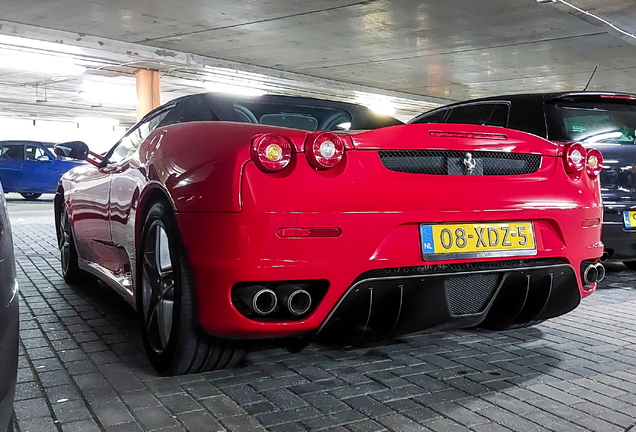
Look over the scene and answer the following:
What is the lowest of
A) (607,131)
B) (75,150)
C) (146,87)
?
(75,150)

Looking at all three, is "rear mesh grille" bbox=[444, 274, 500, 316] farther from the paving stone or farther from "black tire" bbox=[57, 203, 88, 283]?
"black tire" bbox=[57, 203, 88, 283]

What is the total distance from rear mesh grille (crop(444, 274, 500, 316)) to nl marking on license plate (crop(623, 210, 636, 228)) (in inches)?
101

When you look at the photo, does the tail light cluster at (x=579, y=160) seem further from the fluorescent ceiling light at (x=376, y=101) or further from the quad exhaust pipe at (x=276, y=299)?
the fluorescent ceiling light at (x=376, y=101)

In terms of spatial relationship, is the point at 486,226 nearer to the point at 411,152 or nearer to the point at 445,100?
the point at 411,152

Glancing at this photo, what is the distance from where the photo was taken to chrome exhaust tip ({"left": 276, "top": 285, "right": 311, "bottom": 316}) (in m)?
2.41

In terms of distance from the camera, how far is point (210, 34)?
1245cm

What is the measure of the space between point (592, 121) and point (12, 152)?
57.8 feet

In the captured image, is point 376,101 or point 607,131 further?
point 376,101

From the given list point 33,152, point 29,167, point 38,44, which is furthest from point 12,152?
point 38,44

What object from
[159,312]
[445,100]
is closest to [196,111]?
[159,312]

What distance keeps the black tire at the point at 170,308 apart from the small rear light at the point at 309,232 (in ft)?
1.49

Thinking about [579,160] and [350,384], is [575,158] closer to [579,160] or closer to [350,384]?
[579,160]

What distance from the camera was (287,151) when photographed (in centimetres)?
243

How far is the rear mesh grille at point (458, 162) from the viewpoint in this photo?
8.54ft
